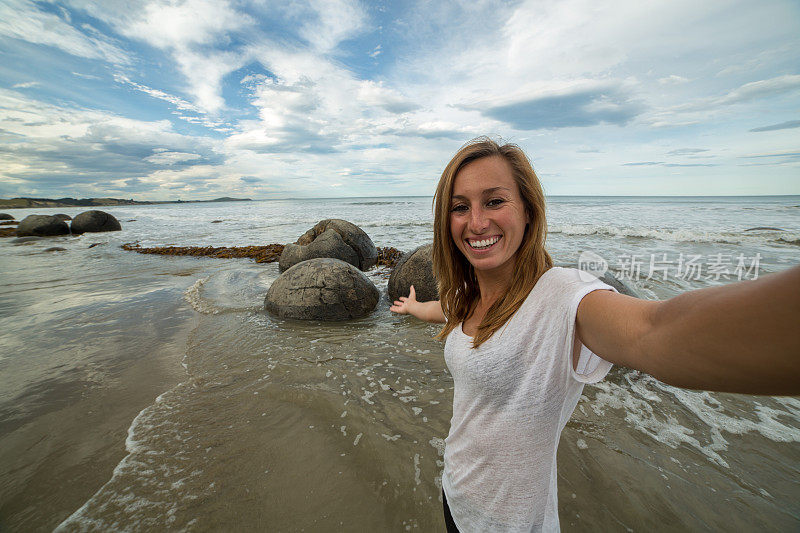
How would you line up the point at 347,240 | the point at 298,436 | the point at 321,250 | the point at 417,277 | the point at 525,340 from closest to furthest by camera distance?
the point at 525,340 < the point at 298,436 < the point at 417,277 < the point at 321,250 < the point at 347,240

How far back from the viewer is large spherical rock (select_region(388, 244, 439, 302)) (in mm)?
7039

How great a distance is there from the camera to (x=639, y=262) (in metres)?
11.1

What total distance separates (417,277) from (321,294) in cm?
209

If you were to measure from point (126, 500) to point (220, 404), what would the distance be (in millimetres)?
1226

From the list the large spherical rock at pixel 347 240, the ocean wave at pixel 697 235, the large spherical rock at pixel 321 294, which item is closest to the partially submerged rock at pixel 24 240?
the large spherical rock at pixel 347 240

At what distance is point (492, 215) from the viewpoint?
1.51 m

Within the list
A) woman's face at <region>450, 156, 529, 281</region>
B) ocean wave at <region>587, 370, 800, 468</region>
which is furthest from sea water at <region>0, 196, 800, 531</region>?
woman's face at <region>450, 156, 529, 281</region>

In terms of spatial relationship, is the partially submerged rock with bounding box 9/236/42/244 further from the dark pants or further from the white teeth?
the white teeth

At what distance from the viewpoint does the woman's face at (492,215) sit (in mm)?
1492

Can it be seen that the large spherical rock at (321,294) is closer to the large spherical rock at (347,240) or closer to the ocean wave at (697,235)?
the large spherical rock at (347,240)

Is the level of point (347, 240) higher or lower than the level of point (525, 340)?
lower

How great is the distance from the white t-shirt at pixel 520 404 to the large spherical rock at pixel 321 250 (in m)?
8.84

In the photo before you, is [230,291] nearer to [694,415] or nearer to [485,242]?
[485,242]

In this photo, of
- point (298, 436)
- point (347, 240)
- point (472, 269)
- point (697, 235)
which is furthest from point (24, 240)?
point (697, 235)
